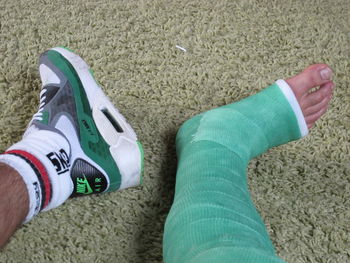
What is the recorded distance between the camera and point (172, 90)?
1.08 metres

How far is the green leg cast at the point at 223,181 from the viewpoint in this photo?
65 cm

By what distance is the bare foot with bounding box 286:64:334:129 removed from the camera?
1.00 m

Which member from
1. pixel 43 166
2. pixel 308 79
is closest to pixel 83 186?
pixel 43 166

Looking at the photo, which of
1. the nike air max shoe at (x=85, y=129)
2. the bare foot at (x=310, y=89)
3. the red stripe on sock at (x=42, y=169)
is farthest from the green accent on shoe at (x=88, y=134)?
the bare foot at (x=310, y=89)

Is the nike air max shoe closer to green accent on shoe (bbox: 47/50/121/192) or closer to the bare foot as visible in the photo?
green accent on shoe (bbox: 47/50/121/192)

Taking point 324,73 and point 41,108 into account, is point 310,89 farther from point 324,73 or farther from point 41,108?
point 41,108

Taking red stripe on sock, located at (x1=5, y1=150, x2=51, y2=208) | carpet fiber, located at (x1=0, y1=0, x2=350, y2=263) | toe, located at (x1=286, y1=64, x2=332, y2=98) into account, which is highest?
red stripe on sock, located at (x1=5, y1=150, x2=51, y2=208)

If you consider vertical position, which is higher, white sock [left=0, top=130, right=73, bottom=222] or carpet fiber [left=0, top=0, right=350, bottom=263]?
white sock [left=0, top=130, right=73, bottom=222]

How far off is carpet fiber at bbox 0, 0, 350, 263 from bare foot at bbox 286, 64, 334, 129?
4cm

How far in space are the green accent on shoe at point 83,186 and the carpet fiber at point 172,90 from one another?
1.3 inches

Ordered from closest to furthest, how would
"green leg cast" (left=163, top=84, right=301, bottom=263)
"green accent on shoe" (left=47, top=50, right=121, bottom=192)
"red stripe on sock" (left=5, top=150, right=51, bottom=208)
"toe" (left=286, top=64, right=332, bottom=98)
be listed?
"green leg cast" (left=163, top=84, right=301, bottom=263), "red stripe on sock" (left=5, top=150, right=51, bottom=208), "green accent on shoe" (left=47, top=50, right=121, bottom=192), "toe" (left=286, top=64, right=332, bottom=98)

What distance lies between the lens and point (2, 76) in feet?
3.50

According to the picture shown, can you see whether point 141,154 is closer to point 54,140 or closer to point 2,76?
point 54,140

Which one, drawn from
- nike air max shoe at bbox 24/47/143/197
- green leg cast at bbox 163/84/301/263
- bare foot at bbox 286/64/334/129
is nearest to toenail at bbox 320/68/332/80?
bare foot at bbox 286/64/334/129
